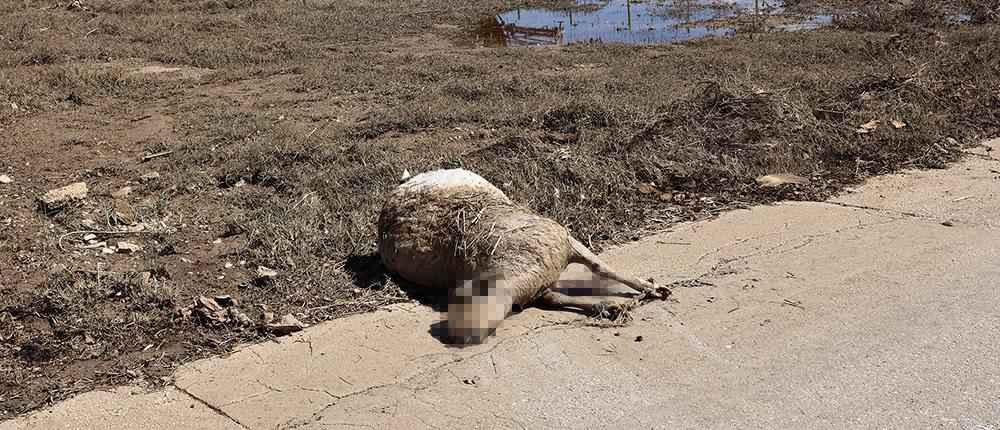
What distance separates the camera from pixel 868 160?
736 centimetres

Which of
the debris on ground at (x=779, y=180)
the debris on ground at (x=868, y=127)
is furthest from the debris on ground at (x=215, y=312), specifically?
the debris on ground at (x=868, y=127)

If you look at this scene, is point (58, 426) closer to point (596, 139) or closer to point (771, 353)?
point (771, 353)

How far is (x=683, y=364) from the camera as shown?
425 centimetres

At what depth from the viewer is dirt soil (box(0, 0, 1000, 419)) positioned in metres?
4.84

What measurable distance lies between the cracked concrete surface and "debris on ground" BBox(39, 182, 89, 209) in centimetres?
280

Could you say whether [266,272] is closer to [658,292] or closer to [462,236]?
[462,236]

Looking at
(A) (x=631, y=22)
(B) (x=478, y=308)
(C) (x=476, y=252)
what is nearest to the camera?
(B) (x=478, y=308)

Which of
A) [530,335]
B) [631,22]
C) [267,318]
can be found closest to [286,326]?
[267,318]

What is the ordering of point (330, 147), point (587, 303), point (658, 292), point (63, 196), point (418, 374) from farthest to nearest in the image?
point (330, 147) < point (63, 196) < point (658, 292) < point (587, 303) < point (418, 374)

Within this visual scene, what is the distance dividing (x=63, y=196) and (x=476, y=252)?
141 inches

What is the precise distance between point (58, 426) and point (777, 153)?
574 centimetres

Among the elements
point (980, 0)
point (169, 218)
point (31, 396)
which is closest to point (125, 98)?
point (169, 218)

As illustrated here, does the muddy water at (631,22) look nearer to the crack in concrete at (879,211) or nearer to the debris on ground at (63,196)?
the crack in concrete at (879,211)

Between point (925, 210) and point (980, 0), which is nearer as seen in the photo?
point (925, 210)
